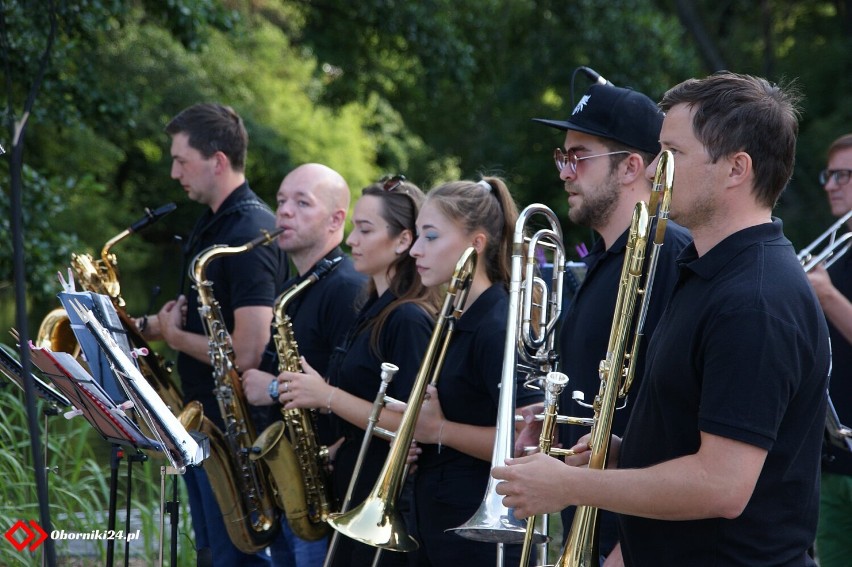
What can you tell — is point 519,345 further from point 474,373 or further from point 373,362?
point 373,362

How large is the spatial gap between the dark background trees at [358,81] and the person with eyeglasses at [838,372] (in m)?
5.47

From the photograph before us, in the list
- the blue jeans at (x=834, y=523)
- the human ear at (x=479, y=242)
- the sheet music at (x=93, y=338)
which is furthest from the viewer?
the blue jeans at (x=834, y=523)

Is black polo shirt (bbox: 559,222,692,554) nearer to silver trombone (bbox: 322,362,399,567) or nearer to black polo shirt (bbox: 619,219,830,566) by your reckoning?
black polo shirt (bbox: 619,219,830,566)

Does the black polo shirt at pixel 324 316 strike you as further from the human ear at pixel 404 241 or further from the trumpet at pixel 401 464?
the trumpet at pixel 401 464

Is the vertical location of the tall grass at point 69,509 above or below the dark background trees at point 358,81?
below

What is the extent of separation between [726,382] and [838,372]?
2.79 metres

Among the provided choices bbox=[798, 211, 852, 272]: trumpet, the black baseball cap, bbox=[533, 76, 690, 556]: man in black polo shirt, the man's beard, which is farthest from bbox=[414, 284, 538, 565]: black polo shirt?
bbox=[798, 211, 852, 272]: trumpet

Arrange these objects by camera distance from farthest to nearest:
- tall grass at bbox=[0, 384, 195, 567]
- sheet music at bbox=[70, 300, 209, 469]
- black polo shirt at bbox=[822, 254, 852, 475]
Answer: tall grass at bbox=[0, 384, 195, 567] < black polo shirt at bbox=[822, 254, 852, 475] < sheet music at bbox=[70, 300, 209, 469]

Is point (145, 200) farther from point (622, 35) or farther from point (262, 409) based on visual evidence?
point (262, 409)

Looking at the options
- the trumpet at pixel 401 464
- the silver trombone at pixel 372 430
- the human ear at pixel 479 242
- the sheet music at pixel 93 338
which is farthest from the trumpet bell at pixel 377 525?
the human ear at pixel 479 242

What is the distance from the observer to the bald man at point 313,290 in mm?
4801

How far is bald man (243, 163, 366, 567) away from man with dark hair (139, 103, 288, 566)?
A: 5.7 inches

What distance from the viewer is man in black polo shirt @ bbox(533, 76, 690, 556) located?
3219mm

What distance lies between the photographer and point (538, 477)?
233cm
